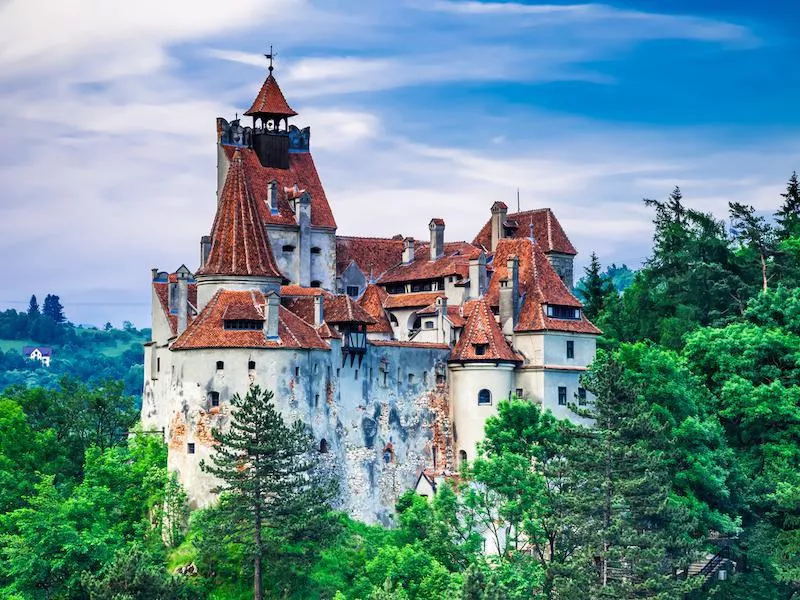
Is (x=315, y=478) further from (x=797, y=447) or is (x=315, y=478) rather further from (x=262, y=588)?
(x=797, y=447)

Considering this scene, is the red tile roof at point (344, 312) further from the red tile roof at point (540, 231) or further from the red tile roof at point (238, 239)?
the red tile roof at point (540, 231)

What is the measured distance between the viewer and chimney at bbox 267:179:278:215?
3792 inches

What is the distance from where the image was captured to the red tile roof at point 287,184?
96.6 meters

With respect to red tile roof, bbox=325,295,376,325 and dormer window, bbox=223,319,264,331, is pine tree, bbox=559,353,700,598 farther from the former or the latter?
dormer window, bbox=223,319,264,331

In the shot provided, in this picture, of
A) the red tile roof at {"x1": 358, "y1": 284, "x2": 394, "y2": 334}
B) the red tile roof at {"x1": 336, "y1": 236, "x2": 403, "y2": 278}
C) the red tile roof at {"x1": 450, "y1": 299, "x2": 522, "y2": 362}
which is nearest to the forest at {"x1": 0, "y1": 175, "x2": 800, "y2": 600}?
the red tile roof at {"x1": 450, "y1": 299, "x2": 522, "y2": 362}

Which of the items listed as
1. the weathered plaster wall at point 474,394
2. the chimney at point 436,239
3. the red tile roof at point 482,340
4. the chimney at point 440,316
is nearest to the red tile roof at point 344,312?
the chimney at point 440,316

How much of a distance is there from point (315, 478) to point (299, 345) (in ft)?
24.4

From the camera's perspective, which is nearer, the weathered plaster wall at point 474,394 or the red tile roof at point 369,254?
the weathered plaster wall at point 474,394

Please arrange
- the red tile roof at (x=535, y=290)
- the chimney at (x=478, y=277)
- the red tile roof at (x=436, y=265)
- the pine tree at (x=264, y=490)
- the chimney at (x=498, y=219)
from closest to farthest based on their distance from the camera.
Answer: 1. the pine tree at (x=264, y=490)
2. the red tile roof at (x=535, y=290)
3. the chimney at (x=478, y=277)
4. the red tile roof at (x=436, y=265)
5. the chimney at (x=498, y=219)

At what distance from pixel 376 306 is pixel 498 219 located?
10.8 metres

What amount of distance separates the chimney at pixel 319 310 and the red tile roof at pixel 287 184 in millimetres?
7973

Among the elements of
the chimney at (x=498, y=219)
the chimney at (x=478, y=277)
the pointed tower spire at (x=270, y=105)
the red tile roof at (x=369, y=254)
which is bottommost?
the chimney at (x=478, y=277)

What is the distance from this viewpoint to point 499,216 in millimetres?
102188

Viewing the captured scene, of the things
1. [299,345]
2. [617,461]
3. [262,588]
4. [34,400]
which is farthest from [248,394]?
[34,400]
